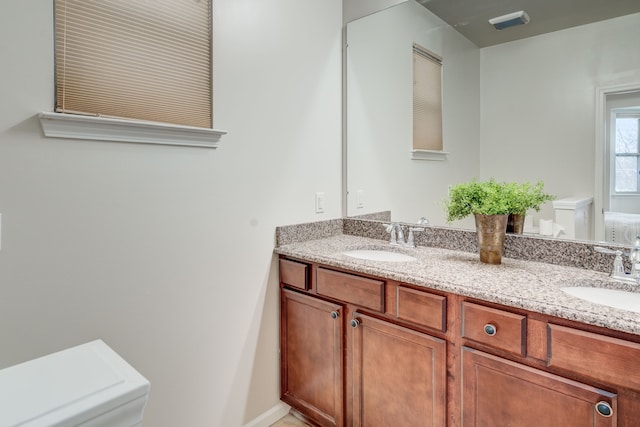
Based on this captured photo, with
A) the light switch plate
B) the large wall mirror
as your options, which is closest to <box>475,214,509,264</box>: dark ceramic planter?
the large wall mirror

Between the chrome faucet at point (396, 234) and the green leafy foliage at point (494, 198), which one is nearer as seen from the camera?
Result: the green leafy foliage at point (494, 198)

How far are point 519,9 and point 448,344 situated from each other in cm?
147

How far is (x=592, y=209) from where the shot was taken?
1519 mm

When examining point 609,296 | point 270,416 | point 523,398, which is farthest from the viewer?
point 270,416

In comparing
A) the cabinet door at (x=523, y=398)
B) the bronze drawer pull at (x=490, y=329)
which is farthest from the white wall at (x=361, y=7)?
the cabinet door at (x=523, y=398)

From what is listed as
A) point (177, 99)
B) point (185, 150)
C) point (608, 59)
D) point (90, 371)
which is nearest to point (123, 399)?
point (90, 371)

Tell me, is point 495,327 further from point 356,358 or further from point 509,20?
point 509,20

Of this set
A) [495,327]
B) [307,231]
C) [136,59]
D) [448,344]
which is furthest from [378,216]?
[136,59]

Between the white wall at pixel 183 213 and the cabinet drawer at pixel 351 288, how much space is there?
364mm

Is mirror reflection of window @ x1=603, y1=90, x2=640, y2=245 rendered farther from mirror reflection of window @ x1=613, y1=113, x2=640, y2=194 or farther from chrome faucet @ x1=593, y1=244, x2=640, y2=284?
chrome faucet @ x1=593, y1=244, x2=640, y2=284

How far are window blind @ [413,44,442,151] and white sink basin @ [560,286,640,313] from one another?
93cm

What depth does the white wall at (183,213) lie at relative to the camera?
1185 mm

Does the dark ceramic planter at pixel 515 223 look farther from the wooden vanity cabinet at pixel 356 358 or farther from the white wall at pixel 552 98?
the wooden vanity cabinet at pixel 356 358

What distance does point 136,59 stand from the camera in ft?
4.59
